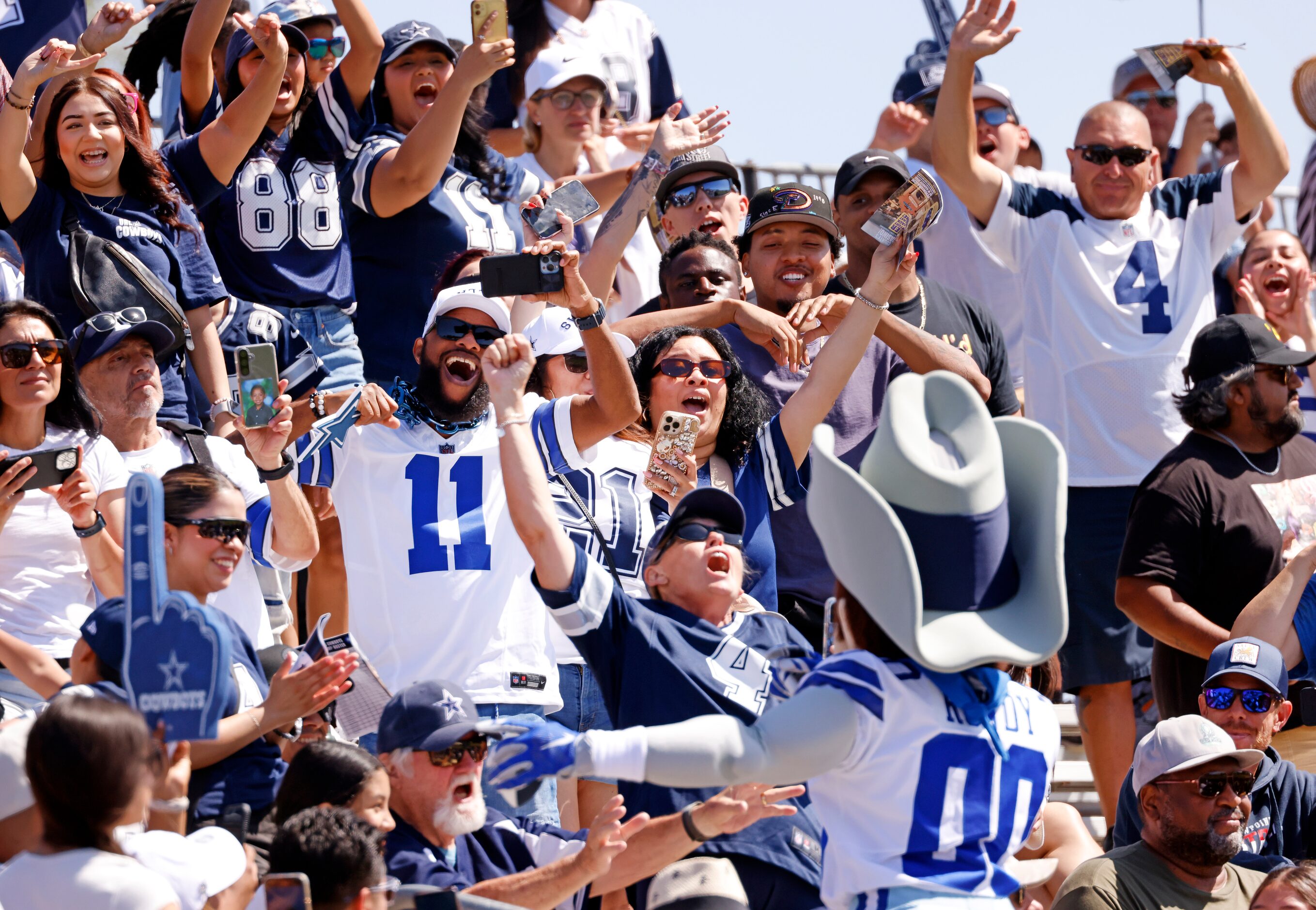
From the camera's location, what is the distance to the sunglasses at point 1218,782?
5.11 m

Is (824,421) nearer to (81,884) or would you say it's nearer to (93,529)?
(93,529)

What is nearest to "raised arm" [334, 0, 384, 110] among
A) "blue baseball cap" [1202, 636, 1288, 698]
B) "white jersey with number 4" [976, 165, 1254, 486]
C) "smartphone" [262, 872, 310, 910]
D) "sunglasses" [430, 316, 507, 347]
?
"sunglasses" [430, 316, 507, 347]

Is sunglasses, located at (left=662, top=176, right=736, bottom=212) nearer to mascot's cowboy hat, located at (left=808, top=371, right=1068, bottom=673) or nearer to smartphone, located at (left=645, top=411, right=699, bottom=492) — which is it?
smartphone, located at (left=645, top=411, right=699, bottom=492)

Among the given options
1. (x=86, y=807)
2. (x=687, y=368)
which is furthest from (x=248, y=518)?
(x=86, y=807)

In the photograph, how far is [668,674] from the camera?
423 centimetres

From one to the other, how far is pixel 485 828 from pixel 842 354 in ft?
6.32

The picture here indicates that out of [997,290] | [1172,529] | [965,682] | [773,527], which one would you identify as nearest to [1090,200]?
[997,290]

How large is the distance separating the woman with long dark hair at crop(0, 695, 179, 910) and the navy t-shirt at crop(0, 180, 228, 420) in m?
2.66

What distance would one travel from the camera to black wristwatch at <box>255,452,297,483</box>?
5.00 m

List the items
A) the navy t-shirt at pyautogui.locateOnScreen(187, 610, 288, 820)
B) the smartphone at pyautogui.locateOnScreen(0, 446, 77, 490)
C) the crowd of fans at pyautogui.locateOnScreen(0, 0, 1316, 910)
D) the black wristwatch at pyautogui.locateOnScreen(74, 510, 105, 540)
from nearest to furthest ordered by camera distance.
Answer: the crowd of fans at pyautogui.locateOnScreen(0, 0, 1316, 910), the navy t-shirt at pyautogui.locateOnScreen(187, 610, 288, 820), the smartphone at pyautogui.locateOnScreen(0, 446, 77, 490), the black wristwatch at pyautogui.locateOnScreen(74, 510, 105, 540)

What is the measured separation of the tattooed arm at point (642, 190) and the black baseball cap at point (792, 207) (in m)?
0.33

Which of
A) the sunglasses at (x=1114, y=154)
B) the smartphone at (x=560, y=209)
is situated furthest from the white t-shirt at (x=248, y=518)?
the sunglasses at (x=1114, y=154)

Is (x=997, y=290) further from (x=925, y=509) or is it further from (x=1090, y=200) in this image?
(x=925, y=509)

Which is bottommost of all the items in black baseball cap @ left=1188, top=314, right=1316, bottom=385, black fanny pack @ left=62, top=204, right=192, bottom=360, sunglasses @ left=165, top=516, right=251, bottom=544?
sunglasses @ left=165, top=516, right=251, bottom=544
